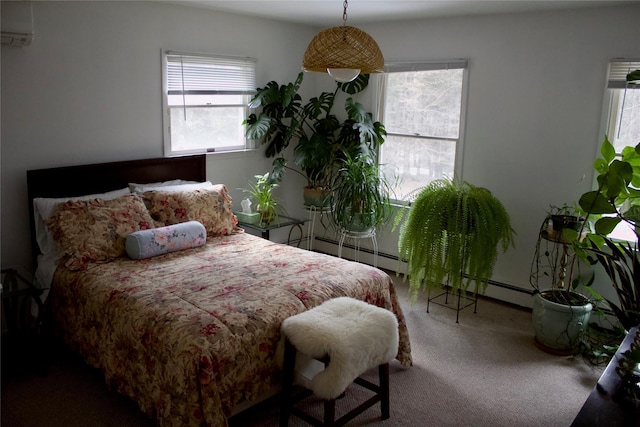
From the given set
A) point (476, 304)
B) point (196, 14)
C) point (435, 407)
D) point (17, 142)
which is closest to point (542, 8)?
point (476, 304)

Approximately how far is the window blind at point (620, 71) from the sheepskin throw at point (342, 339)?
2.36 meters

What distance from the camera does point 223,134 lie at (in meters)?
4.51

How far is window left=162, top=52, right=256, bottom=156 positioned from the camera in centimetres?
404

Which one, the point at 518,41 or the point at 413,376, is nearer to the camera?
the point at 413,376

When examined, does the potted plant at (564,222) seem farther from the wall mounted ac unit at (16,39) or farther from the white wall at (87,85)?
the wall mounted ac unit at (16,39)

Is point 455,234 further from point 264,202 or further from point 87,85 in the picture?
point 87,85

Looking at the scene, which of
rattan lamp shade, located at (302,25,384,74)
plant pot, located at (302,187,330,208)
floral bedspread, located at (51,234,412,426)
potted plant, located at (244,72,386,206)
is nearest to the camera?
floral bedspread, located at (51,234,412,426)

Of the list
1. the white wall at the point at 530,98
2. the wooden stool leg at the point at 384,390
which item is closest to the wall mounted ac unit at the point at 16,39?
the wooden stool leg at the point at 384,390

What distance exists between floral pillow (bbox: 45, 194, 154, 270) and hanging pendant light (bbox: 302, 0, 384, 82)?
5.09 ft

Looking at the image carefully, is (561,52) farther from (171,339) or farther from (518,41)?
(171,339)

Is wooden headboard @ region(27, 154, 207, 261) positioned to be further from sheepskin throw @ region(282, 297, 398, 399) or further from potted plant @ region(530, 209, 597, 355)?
potted plant @ region(530, 209, 597, 355)

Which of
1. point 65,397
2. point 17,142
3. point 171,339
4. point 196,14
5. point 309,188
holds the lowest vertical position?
point 65,397

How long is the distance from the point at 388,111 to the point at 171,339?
3154mm

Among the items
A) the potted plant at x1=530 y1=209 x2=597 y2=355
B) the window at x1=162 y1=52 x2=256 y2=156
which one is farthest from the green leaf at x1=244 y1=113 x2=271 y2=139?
the potted plant at x1=530 y1=209 x2=597 y2=355
